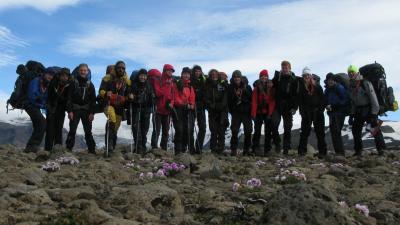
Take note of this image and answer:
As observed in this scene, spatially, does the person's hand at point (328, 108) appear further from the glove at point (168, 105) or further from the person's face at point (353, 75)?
the glove at point (168, 105)

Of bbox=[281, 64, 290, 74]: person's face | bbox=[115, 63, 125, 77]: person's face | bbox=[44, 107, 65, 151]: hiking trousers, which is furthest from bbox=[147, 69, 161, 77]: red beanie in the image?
bbox=[281, 64, 290, 74]: person's face

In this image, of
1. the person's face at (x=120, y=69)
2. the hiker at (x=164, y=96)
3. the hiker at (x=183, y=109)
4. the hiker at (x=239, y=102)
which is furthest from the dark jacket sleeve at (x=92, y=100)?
the hiker at (x=239, y=102)

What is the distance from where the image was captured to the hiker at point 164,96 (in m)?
18.1

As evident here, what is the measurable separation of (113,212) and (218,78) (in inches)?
483

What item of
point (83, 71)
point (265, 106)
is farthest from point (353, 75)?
point (83, 71)

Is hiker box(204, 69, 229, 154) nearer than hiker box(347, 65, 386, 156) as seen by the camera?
No

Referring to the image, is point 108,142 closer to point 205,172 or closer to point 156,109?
point 156,109

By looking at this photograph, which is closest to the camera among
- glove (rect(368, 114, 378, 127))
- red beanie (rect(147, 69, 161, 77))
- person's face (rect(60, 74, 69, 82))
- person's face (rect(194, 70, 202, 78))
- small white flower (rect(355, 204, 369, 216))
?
small white flower (rect(355, 204, 369, 216))

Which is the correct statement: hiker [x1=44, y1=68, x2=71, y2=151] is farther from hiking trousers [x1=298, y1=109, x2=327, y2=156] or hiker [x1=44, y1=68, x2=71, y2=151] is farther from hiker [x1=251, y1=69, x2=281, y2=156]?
hiking trousers [x1=298, y1=109, x2=327, y2=156]

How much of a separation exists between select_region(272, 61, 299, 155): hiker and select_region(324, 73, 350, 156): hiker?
3.98 ft

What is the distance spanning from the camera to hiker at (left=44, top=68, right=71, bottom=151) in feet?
56.2

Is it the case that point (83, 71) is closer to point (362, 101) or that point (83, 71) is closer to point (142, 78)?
point (142, 78)

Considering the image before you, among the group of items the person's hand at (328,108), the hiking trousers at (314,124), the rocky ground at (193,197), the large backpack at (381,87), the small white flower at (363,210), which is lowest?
the small white flower at (363,210)

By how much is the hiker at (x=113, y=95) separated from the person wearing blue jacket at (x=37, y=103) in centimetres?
196
